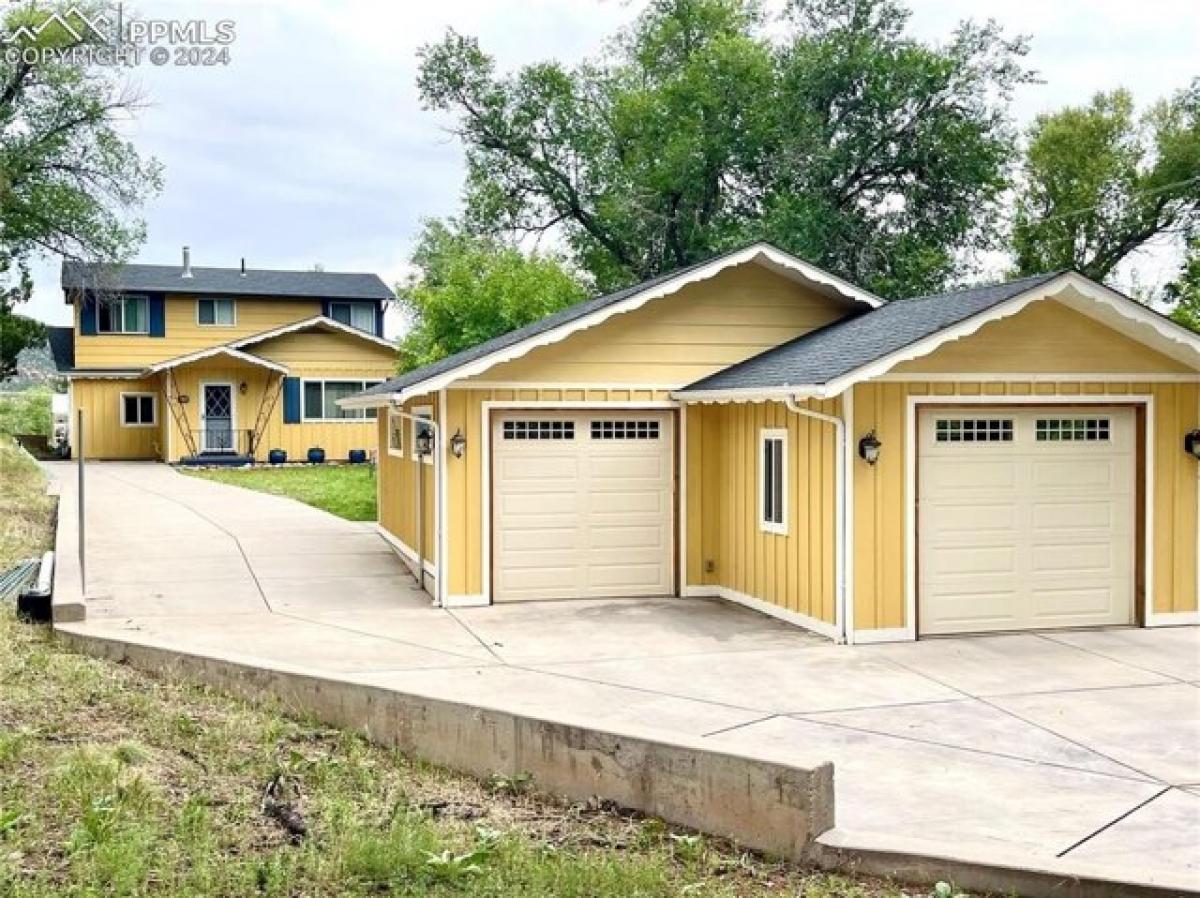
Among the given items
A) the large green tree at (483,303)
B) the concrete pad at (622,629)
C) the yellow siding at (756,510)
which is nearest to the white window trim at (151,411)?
the large green tree at (483,303)

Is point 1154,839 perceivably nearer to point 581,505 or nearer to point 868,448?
point 868,448

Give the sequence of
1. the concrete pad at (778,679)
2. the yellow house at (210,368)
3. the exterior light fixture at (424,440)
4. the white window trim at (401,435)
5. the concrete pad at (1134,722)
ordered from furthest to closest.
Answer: the yellow house at (210,368) → the white window trim at (401,435) → the exterior light fixture at (424,440) → the concrete pad at (778,679) → the concrete pad at (1134,722)

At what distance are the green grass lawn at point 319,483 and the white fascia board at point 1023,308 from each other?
38.6ft

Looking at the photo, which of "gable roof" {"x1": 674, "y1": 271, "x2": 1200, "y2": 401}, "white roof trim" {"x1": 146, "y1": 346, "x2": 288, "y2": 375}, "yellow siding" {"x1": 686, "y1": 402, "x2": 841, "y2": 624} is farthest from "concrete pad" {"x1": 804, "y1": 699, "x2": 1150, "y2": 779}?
"white roof trim" {"x1": 146, "y1": 346, "x2": 288, "y2": 375}

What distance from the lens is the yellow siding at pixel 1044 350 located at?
32.6 feet

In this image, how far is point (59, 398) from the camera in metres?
33.5

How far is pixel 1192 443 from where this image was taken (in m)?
10.5

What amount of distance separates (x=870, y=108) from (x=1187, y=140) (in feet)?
30.7

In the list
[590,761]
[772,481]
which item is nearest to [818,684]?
[590,761]

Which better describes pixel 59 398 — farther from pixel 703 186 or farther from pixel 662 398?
pixel 662 398

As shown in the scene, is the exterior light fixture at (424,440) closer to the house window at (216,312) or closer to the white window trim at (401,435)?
the white window trim at (401,435)

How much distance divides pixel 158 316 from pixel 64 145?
285 inches

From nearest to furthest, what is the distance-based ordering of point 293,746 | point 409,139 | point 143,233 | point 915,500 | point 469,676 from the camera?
1. point 293,746
2. point 469,676
3. point 915,500
4. point 143,233
5. point 409,139

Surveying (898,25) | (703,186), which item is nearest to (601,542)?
(703,186)
